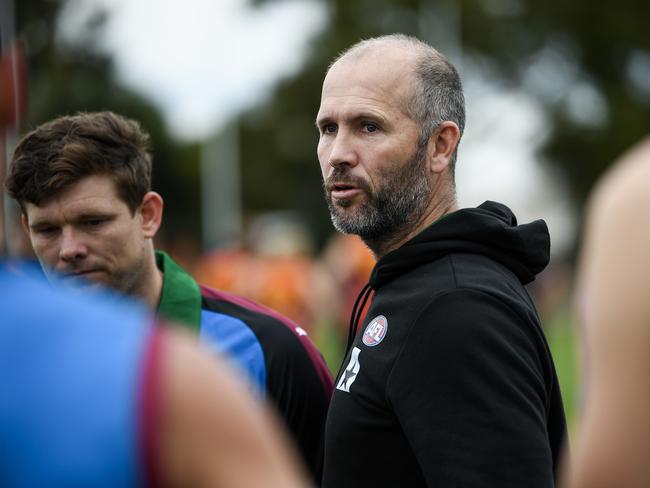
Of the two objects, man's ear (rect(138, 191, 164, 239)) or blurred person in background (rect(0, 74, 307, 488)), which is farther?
man's ear (rect(138, 191, 164, 239))

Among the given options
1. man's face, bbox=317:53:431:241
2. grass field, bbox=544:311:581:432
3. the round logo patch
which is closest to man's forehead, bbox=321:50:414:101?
man's face, bbox=317:53:431:241

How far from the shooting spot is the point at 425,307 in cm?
264

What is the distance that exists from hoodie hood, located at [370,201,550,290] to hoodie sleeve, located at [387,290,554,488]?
12.4 inches

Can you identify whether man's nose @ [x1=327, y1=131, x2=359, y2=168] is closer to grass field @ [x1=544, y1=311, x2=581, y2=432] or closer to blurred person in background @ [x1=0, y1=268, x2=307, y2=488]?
blurred person in background @ [x1=0, y1=268, x2=307, y2=488]

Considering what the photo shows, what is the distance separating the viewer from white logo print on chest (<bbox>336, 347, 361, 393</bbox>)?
2781mm

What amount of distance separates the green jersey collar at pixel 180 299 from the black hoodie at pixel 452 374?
0.93m

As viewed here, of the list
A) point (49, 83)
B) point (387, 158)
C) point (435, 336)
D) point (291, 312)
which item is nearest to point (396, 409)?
point (435, 336)

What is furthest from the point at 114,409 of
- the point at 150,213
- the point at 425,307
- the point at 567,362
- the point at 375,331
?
the point at 567,362

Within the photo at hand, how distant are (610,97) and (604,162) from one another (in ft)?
7.18

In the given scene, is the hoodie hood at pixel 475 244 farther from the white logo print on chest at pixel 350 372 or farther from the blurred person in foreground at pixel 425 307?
the white logo print on chest at pixel 350 372

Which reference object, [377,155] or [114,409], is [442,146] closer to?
[377,155]

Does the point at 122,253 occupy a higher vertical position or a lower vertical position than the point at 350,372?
higher

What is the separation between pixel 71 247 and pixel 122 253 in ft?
0.60

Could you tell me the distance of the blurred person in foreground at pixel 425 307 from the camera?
2.44 m
